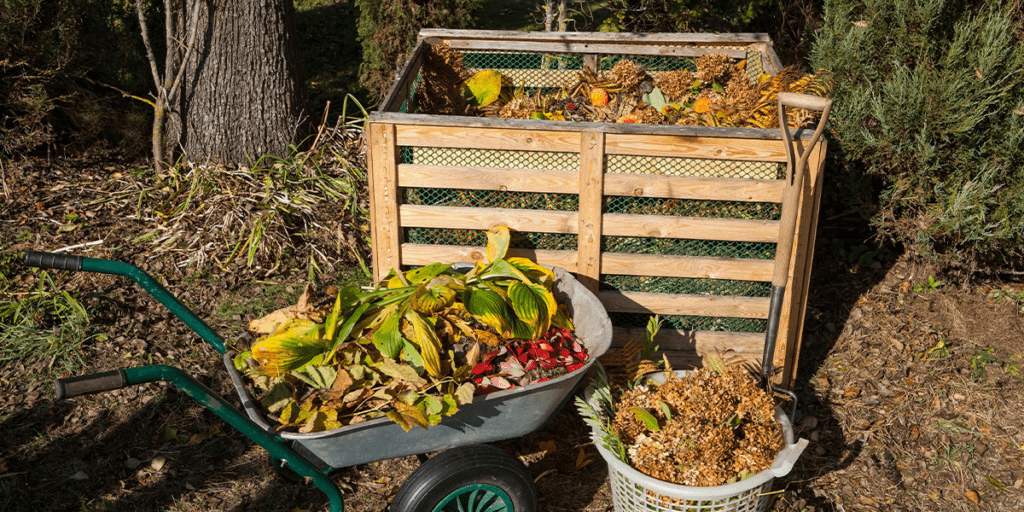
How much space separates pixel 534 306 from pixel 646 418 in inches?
21.7

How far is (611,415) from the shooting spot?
9.60 feet

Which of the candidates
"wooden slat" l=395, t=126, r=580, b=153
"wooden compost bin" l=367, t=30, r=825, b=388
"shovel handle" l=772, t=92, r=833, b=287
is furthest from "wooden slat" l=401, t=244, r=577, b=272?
"shovel handle" l=772, t=92, r=833, b=287

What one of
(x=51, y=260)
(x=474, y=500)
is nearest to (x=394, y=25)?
(x=51, y=260)

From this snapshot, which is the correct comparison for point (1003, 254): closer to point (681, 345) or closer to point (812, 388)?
point (812, 388)

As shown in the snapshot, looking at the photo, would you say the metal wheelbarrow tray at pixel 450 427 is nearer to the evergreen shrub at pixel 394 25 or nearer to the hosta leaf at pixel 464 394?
the hosta leaf at pixel 464 394

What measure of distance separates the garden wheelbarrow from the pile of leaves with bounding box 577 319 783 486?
0.73 feet

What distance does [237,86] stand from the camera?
496 centimetres

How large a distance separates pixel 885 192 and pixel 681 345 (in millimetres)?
1533

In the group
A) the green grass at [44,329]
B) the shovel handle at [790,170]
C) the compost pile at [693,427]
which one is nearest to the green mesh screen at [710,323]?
the shovel handle at [790,170]

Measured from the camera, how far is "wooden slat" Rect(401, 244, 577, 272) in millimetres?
3361

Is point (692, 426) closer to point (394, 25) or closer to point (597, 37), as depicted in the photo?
point (597, 37)

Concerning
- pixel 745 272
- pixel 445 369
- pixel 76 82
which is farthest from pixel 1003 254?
pixel 76 82

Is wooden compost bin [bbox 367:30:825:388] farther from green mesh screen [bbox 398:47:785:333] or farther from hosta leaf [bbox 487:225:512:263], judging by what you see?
hosta leaf [bbox 487:225:512:263]

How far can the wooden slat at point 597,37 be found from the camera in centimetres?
433
